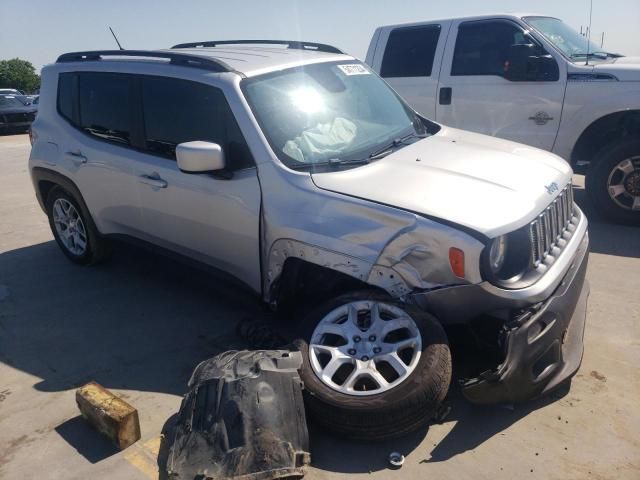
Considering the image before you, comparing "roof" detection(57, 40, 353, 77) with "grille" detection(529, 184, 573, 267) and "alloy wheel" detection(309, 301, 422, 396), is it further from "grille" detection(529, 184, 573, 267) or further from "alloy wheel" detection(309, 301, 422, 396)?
"grille" detection(529, 184, 573, 267)

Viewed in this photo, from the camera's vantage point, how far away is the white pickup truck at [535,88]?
610 centimetres

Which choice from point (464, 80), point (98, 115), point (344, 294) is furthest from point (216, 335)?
point (464, 80)

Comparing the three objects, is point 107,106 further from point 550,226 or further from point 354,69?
point 550,226

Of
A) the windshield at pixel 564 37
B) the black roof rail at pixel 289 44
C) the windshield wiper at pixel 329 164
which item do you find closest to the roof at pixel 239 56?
the black roof rail at pixel 289 44

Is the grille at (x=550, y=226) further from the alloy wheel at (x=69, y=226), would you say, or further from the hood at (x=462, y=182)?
the alloy wheel at (x=69, y=226)

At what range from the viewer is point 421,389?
288cm

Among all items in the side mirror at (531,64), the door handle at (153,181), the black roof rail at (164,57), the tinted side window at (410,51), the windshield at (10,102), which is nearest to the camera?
the black roof rail at (164,57)

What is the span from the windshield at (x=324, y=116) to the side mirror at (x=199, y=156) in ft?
1.11

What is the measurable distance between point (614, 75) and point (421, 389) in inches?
184

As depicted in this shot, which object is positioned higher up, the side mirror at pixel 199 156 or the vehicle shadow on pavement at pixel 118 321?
the side mirror at pixel 199 156

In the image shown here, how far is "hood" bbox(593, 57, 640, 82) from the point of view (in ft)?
19.5

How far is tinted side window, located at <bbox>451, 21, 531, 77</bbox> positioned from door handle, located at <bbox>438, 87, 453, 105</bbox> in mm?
202

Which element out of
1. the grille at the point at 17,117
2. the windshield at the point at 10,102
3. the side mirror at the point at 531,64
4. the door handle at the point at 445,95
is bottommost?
the grille at the point at 17,117

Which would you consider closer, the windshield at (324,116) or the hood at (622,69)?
the windshield at (324,116)
